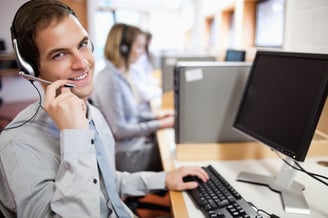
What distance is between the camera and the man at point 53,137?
27.0 inches

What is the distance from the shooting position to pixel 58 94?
783mm

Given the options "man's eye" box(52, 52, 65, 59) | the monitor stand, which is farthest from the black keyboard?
"man's eye" box(52, 52, 65, 59)

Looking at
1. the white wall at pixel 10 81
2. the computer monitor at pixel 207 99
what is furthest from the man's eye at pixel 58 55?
the computer monitor at pixel 207 99

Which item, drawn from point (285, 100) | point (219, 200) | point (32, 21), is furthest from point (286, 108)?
point (32, 21)

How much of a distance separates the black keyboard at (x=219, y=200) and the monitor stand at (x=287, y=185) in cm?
13

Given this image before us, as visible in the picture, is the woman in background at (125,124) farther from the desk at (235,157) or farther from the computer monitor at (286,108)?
the computer monitor at (286,108)

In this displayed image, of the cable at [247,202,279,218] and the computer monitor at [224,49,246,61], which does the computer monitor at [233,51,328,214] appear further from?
the computer monitor at [224,49,246,61]

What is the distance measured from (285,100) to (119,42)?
1.48 m

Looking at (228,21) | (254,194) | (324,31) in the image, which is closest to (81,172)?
(254,194)

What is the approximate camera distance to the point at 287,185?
0.92 metres

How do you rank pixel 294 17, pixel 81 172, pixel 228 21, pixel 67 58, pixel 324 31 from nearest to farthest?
pixel 81 172 → pixel 67 58 → pixel 324 31 → pixel 294 17 → pixel 228 21

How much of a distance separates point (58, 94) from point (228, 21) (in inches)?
116

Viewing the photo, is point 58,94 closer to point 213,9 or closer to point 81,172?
point 81,172

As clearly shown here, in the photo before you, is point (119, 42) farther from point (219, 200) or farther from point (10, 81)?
point (219, 200)
